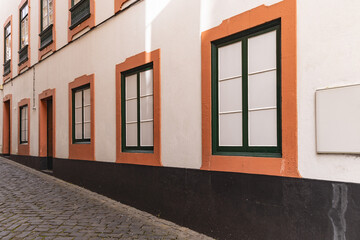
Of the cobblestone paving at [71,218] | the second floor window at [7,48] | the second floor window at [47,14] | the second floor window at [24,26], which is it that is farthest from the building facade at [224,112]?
the second floor window at [7,48]

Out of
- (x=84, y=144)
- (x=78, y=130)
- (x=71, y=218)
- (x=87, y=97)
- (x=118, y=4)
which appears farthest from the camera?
(x=78, y=130)

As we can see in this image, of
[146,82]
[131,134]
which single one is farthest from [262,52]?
[131,134]

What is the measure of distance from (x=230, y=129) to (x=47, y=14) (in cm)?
849

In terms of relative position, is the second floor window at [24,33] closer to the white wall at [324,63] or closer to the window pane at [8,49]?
the window pane at [8,49]

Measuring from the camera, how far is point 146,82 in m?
6.14

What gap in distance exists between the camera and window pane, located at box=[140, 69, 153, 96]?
237 inches

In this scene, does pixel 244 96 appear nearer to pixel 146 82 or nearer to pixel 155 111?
pixel 155 111

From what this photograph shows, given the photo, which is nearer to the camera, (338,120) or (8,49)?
(338,120)

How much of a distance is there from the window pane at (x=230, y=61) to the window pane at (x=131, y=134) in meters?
2.44

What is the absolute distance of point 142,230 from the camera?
4984mm

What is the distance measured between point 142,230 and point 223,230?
128cm

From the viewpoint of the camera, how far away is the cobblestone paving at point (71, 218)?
4797 millimetres

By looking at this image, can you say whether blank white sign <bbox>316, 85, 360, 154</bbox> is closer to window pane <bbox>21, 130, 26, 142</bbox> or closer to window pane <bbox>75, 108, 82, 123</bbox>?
window pane <bbox>75, 108, 82, 123</bbox>

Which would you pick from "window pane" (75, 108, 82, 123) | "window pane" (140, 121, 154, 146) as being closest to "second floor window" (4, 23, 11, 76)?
"window pane" (75, 108, 82, 123)
